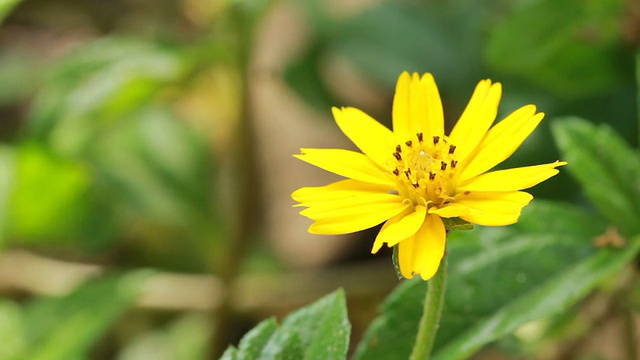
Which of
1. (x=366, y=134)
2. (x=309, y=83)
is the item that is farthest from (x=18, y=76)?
(x=366, y=134)

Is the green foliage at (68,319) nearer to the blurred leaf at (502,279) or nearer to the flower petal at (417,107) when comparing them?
the blurred leaf at (502,279)

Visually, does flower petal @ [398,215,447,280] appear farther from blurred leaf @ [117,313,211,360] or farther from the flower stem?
blurred leaf @ [117,313,211,360]

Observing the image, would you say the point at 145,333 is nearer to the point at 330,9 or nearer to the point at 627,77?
the point at 330,9

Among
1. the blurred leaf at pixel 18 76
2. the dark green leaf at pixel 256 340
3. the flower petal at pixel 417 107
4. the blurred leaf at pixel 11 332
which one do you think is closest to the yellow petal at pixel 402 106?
the flower petal at pixel 417 107

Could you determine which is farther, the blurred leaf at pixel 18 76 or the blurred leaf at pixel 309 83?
the blurred leaf at pixel 18 76

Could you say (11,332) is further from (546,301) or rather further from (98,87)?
(546,301)

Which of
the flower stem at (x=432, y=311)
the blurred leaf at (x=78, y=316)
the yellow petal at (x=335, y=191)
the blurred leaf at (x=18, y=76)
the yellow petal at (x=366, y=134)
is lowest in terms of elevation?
the flower stem at (x=432, y=311)

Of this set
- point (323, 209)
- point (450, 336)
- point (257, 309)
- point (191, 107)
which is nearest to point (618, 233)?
point (450, 336)
